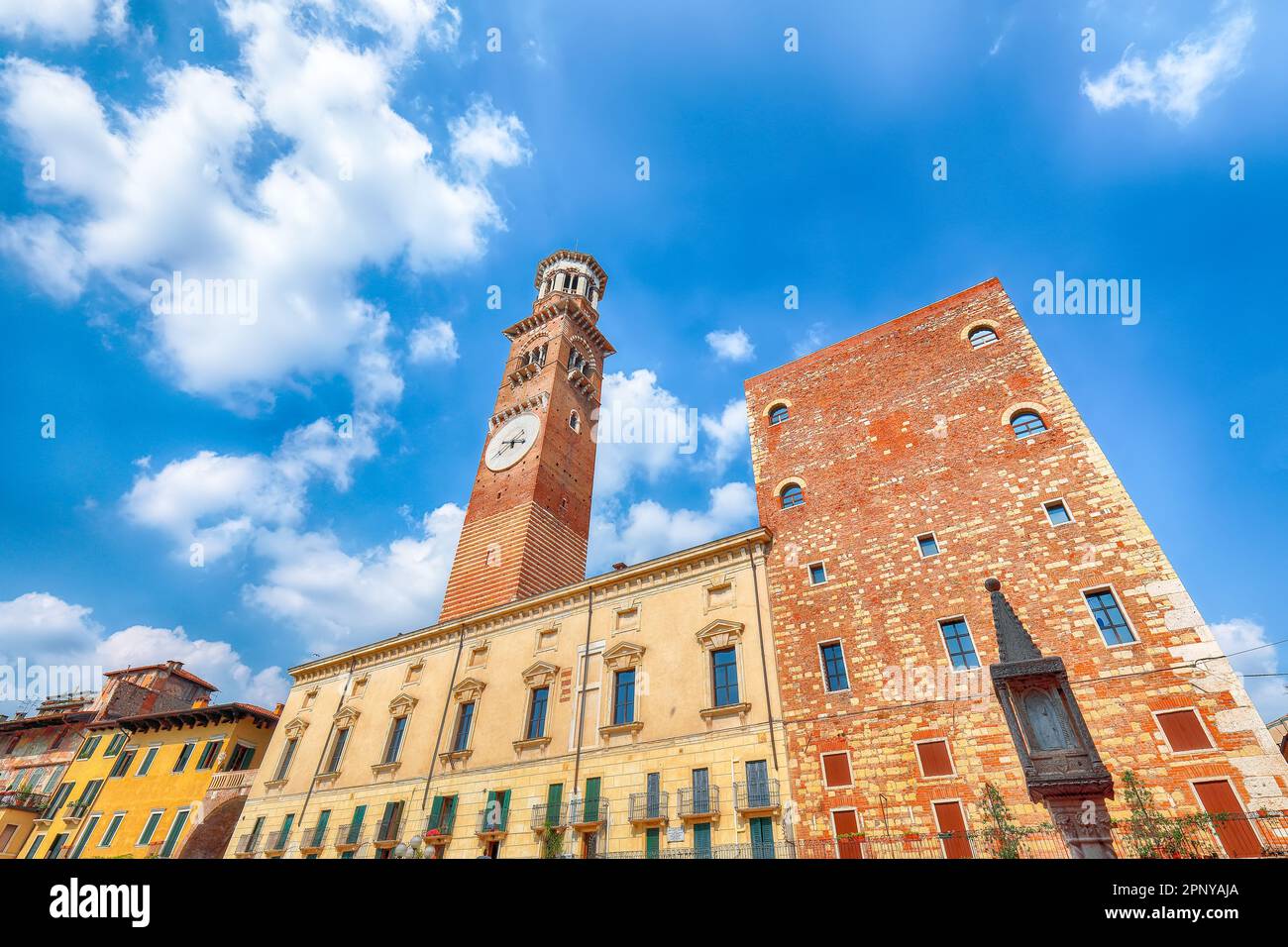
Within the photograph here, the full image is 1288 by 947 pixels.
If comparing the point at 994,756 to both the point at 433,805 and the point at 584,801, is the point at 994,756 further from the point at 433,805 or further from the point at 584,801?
the point at 433,805

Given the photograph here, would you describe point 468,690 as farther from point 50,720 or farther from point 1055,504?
point 50,720

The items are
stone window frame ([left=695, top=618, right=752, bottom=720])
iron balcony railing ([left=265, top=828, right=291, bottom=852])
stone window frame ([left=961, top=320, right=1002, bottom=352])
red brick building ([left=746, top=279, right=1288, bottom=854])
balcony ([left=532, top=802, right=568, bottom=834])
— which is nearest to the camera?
red brick building ([left=746, top=279, right=1288, bottom=854])

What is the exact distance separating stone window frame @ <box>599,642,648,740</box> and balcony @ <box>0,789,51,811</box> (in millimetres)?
39748

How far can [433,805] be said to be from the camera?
77.9ft

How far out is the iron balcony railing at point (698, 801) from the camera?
1806 cm

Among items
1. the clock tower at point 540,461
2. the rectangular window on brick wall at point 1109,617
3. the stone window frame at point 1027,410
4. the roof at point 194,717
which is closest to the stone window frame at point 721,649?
the rectangular window on brick wall at point 1109,617

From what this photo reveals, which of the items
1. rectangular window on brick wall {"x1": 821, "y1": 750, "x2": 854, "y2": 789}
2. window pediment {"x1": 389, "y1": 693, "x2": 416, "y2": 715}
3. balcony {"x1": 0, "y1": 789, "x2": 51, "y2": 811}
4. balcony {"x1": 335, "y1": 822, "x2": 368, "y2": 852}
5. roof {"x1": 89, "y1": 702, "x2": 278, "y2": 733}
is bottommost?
balcony {"x1": 335, "y1": 822, "x2": 368, "y2": 852}

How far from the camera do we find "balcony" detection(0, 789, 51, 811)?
3672 centimetres

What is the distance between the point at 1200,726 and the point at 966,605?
5593 millimetres

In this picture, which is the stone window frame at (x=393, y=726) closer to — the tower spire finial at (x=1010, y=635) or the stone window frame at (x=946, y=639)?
the stone window frame at (x=946, y=639)

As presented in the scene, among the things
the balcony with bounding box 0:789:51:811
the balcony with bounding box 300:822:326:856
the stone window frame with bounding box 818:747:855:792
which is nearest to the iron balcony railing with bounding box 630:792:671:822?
the stone window frame with bounding box 818:747:855:792

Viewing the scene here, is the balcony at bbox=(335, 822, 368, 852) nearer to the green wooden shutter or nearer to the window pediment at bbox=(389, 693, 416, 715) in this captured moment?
the window pediment at bbox=(389, 693, 416, 715)

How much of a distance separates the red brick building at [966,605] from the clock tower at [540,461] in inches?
590

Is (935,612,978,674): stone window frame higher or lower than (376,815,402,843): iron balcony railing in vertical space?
higher
